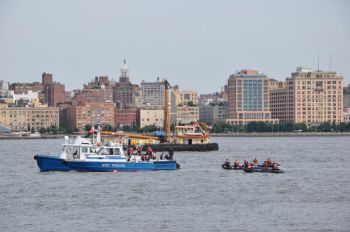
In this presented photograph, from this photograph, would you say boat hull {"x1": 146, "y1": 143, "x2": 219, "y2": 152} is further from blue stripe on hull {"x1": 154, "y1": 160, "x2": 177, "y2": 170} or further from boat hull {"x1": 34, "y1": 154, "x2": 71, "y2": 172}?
boat hull {"x1": 34, "y1": 154, "x2": 71, "y2": 172}

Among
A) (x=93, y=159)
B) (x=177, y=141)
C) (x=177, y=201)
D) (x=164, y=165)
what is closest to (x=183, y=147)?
(x=177, y=141)

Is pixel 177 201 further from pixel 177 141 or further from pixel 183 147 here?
pixel 177 141

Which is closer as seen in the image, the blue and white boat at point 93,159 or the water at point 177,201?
the water at point 177,201

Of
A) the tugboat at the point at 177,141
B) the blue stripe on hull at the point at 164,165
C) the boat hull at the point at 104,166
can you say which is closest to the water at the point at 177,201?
the blue stripe on hull at the point at 164,165

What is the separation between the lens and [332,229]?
58.0 meters

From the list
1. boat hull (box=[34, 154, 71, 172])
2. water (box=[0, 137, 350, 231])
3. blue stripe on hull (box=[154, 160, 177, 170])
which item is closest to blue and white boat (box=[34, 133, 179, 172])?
boat hull (box=[34, 154, 71, 172])

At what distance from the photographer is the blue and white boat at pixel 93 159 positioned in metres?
90.4

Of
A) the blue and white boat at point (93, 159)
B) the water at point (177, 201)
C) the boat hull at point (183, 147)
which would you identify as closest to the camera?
the water at point (177, 201)

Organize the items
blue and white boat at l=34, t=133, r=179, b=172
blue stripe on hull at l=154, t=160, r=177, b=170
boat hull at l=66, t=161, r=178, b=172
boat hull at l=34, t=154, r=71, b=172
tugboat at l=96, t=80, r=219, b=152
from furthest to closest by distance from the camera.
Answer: tugboat at l=96, t=80, r=219, b=152 < blue stripe on hull at l=154, t=160, r=177, b=170 < boat hull at l=34, t=154, r=71, b=172 < boat hull at l=66, t=161, r=178, b=172 < blue and white boat at l=34, t=133, r=179, b=172

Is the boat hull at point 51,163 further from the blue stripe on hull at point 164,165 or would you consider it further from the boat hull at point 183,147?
Answer: the boat hull at point 183,147

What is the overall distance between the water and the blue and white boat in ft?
3.92

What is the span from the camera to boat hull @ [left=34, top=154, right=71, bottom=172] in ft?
302

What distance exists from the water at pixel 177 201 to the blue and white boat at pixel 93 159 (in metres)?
1.19

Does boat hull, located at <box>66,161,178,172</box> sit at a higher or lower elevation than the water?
higher
